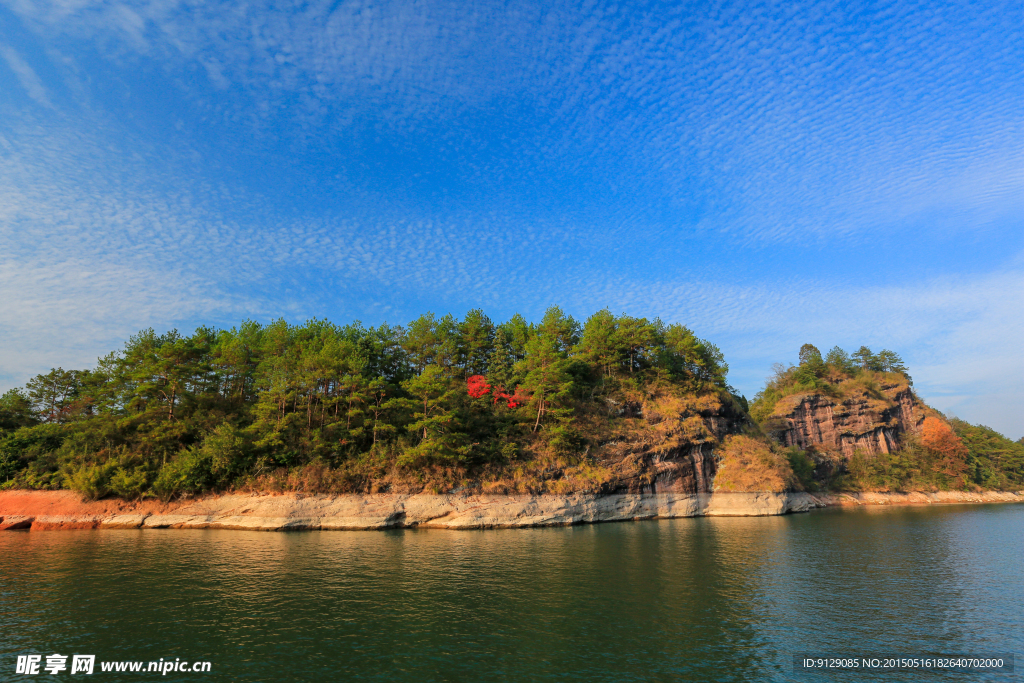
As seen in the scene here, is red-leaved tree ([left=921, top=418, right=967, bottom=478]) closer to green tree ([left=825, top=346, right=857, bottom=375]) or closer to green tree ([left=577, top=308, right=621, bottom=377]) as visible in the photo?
green tree ([left=825, top=346, right=857, bottom=375])

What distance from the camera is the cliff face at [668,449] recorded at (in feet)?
212

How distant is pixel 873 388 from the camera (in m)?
115

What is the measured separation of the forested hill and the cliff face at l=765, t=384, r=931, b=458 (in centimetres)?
5749

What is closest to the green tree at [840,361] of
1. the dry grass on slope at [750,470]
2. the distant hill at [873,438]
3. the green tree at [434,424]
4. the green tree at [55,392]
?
the distant hill at [873,438]

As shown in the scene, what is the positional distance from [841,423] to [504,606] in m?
120

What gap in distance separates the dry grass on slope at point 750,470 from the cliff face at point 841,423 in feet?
132

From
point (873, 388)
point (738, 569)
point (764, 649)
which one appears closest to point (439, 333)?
point (738, 569)

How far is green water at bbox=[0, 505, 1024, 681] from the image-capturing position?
16344mm

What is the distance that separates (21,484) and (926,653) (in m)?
82.7

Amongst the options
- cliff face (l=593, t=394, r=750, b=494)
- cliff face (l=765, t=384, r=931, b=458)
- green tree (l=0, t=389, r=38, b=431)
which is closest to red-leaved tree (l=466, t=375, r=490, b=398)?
cliff face (l=593, t=394, r=750, b=494)

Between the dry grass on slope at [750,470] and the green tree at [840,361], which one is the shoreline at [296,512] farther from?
the green tree at [840,361]

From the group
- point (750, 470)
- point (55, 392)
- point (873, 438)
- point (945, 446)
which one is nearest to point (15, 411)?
point (55, 392)

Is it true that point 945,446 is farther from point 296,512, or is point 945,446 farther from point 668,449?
point 296,512

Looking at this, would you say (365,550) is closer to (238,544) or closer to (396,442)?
(238,544)
